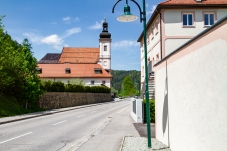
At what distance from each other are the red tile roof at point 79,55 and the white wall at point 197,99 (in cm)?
8151

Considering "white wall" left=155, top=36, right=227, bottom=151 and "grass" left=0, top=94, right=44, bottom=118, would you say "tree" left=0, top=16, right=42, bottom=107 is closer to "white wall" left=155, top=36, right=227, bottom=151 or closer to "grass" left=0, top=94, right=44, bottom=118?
"grass" left=0, top=94, right=44, bottom=118

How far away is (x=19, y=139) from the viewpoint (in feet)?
34.4

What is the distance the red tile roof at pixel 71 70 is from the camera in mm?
69312

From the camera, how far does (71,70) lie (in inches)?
2815

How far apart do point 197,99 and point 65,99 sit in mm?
34475

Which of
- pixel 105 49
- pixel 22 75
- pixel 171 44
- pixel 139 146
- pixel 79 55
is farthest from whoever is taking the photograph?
pixel 79 55

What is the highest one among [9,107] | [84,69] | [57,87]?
[84,69]

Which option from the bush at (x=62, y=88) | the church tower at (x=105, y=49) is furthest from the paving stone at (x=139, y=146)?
the church tower at (x=105, y=49)

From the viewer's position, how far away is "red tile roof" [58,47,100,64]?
290ft

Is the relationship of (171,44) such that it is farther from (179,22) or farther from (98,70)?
(98,70)

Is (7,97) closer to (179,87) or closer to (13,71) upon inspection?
(13,71)

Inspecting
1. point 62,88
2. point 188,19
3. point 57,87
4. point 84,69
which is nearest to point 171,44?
point 188,19

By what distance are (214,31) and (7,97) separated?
79.7 ft

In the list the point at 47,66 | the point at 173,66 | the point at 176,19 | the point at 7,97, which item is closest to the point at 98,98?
the point at 47,66
